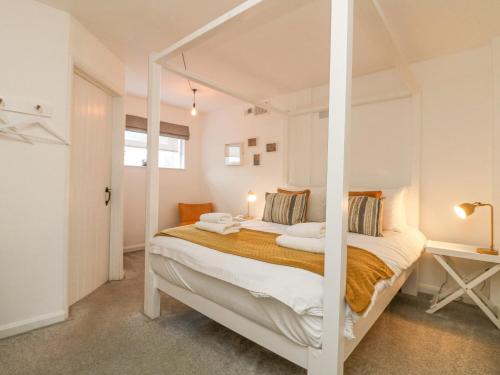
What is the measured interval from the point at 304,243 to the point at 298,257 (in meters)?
0.16

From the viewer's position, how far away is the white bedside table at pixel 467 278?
2.00 meters

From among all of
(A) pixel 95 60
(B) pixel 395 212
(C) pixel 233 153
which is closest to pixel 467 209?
(B) pixel 395 212

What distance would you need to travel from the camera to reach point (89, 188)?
2.59 metres

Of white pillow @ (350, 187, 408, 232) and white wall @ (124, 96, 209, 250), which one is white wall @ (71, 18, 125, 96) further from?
white pillow @ (350, 187, 408, 232)

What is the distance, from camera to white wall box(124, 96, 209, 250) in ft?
13.3

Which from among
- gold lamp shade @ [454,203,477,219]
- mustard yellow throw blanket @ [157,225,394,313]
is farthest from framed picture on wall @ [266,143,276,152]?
gold lamp shade @ [454,203,477,219]

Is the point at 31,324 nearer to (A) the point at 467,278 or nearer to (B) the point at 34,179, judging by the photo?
(B) the point at 34,179

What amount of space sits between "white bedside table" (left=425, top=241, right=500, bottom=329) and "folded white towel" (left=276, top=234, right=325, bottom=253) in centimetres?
123

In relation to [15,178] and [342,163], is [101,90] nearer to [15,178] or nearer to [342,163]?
[15,178]

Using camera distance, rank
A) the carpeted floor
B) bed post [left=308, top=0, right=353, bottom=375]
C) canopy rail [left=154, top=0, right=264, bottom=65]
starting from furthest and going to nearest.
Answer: the carpeted floor → canopy rail [left=154, top=0, right=264, bottom=65] → bed post [left=308, top=0, right=353, bottom=375]

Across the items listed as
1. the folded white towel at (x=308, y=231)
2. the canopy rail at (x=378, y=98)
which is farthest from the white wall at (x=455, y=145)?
the folded white towel at (x=308, y=231)

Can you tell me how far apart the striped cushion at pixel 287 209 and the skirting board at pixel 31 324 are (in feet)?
6.50

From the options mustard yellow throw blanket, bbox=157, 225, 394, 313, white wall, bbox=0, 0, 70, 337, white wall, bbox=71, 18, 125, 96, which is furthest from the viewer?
white wall, bbox=71, 18, 125, 96

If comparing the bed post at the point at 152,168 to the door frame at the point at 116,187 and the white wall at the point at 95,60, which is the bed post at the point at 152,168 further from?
the door frame at the point at 116,187
